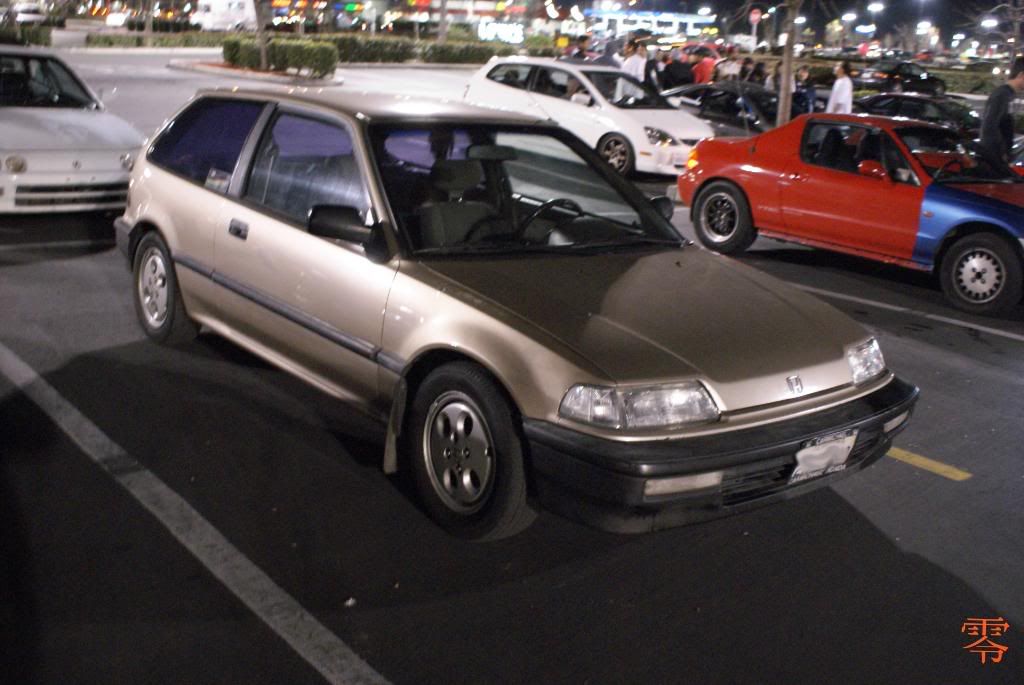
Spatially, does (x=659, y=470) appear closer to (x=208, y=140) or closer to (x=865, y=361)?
(x=865, y=361)

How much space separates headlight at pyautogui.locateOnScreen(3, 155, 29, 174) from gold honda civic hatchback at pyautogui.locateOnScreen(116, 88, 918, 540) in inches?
135

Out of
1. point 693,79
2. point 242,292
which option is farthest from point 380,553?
point 693,79

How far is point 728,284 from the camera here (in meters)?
4.57

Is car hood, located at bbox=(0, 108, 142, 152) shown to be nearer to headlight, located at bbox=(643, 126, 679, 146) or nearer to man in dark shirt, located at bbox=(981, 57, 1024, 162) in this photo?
headlight, located at bbox=(643, 126, 679, 146)

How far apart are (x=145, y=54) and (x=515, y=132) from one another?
37218 millimetres

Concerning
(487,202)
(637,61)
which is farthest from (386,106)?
(637,61)

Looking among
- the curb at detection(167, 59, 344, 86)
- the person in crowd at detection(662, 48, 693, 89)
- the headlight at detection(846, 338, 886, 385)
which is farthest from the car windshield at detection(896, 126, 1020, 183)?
the curb at detection(167, 59, 344, 86)

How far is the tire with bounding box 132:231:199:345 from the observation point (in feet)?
19.3

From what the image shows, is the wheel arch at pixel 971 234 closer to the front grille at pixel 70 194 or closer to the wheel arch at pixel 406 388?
the wheel arch at pixel 406 388

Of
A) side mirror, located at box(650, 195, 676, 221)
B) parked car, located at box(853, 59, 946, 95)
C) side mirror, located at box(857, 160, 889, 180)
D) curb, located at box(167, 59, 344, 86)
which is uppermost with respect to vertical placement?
side mirror, located at box(650, 195, 676, 221)

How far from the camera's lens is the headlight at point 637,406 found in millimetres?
3605

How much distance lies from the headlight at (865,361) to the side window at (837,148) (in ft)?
17.0

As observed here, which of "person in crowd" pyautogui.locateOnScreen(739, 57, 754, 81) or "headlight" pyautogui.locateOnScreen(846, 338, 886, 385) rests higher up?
"headlight" pyautogui.locateOnScreen(846, 338, 886, 385)

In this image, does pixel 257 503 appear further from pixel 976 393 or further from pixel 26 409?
pixel 976 393
